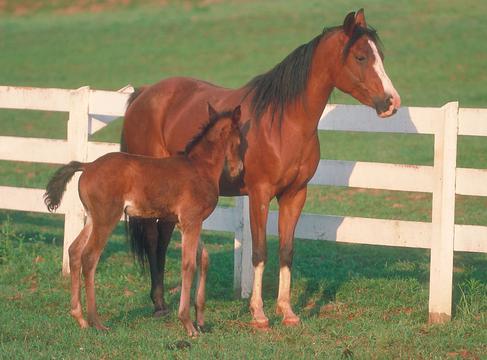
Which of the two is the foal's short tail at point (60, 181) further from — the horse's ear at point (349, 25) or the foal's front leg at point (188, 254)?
the horse's ear at point (349, 25)

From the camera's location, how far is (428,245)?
7.68 m

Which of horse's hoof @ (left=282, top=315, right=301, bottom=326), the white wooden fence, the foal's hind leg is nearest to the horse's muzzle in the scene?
the white wooden fence

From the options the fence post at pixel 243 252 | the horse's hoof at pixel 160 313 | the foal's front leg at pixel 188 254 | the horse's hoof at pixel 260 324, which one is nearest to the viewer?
the foal's front leg at pixel 188 254

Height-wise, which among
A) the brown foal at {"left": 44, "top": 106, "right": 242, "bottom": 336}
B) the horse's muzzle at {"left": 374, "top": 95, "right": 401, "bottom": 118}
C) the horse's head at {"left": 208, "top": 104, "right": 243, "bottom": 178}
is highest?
the horse's muzzle at {"left": 374, "top": 95, "right": 401, "bottom": 118}

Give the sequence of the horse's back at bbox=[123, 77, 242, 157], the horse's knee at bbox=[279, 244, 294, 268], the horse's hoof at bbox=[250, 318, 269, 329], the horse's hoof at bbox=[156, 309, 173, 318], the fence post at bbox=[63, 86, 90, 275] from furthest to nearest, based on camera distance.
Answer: the fence post at bbox=[63, 86, 90, 275] < the horse's back at bbox=[123, 77, 242, 157] < the horse's hoof at bbox=[156, 309, 173, 318] < the horse's knee at bbox=[279, 244, 294, 268] < the horse's hoof at bbox=[250, 318, 269, 329]

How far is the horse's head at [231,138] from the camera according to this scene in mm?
Result: 6938

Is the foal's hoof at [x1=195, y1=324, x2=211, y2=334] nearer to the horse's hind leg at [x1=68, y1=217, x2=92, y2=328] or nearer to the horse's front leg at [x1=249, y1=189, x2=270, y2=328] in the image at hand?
the horse's front leg at [x1=249, y1=189, x2=270, y2=328]

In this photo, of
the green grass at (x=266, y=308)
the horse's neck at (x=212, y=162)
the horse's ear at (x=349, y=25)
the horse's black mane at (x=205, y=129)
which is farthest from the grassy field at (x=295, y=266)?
the horse's ear at (x=349, y=25)

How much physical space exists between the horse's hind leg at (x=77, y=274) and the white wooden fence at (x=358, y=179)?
1791mm

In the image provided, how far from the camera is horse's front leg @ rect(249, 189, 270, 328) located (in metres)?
7.18

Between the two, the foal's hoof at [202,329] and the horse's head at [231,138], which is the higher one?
the horse's head at [231,138]

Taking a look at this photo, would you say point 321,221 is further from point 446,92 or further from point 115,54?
point 115,54

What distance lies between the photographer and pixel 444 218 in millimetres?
7430

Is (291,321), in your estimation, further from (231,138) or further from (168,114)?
(168,114)
